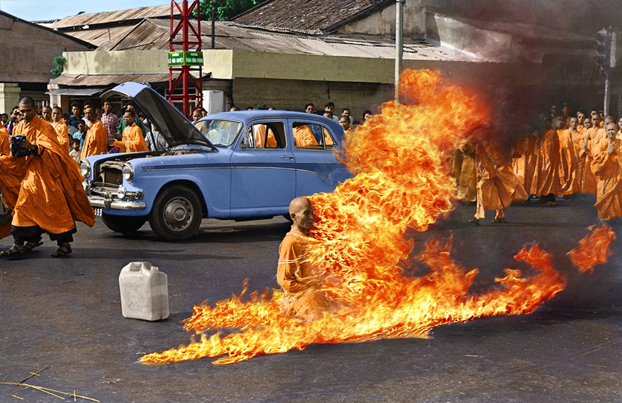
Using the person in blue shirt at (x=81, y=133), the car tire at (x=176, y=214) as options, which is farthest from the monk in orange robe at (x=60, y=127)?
the car tire at (x=176, y=214)

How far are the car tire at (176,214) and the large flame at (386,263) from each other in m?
3.95

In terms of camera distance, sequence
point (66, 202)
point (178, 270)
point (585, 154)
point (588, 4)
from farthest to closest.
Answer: point (585, 154) < point (66, 202) < point (178, 270) < point (588, 4)

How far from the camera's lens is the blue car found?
11336 millimetres

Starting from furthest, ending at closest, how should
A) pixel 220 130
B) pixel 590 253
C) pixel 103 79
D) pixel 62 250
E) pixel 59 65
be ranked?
pixel 59 65
pixel 103 79
pixel 220 130
pixel 62 250
pixel 590 253

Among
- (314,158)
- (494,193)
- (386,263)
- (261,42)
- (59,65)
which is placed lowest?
(386,263)

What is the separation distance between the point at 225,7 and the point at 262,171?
3726 cm

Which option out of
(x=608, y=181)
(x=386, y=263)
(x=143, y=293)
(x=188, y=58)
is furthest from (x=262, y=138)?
(x=188, y=58)

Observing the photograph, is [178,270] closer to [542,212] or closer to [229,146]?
[229,146]

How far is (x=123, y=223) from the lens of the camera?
1209 centimetres

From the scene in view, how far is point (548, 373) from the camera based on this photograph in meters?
5.21

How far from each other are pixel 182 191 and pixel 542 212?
6.88 meters

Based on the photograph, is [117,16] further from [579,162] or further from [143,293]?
[143,293]

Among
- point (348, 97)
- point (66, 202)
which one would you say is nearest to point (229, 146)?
point (66, 202)

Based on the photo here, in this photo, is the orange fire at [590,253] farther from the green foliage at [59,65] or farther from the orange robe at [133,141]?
the green foliage at [59,65]
